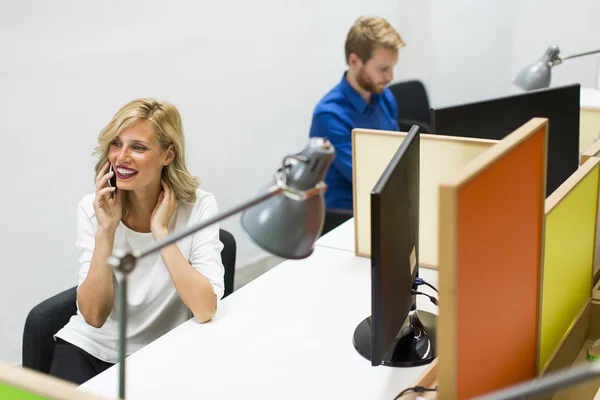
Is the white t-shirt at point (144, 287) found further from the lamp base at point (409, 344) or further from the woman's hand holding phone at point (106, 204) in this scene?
the lamp base at point (409, 344)

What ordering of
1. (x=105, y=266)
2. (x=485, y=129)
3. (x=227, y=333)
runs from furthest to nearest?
(x=485, y=129) → (x=105, y=266) → (x=227, y=333)

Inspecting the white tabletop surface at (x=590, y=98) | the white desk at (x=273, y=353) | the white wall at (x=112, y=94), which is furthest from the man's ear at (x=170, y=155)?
the white tabletop surface at (x=590, y=98)

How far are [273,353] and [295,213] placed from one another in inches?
24.7

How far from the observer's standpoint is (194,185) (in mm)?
2082

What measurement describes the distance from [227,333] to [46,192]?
1.31 metres

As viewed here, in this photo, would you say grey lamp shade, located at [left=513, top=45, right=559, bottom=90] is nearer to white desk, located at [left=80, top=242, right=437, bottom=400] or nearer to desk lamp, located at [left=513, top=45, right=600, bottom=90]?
desk lamp, located at [left=513, top=45, right=600, bottom=90]

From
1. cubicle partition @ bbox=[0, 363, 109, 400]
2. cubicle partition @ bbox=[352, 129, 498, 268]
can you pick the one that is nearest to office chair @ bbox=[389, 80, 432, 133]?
cubicle partition @ bbox=[352, 129, 498, 268]

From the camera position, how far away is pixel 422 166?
6.56 ft

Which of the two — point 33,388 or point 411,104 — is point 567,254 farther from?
point 411,104

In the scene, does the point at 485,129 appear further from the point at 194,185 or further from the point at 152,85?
the point at 152,85

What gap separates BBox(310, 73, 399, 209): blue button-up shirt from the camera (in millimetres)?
2893

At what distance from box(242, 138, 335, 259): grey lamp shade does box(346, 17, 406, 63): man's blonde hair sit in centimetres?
194

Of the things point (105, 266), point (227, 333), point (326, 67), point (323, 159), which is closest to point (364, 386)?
point (227, 333)

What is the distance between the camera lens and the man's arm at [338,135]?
2.87 meters
